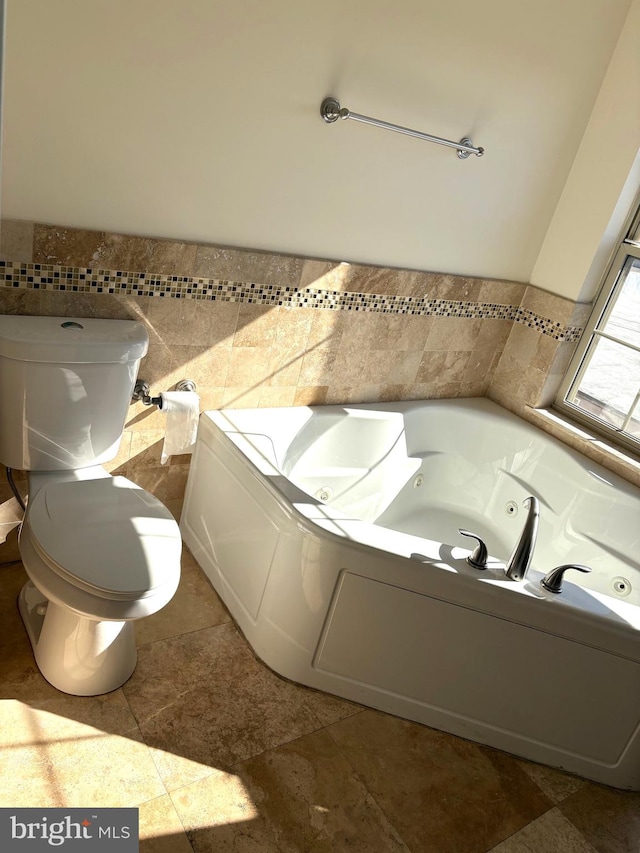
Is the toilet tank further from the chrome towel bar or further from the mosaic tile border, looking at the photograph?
the chrome towel bar

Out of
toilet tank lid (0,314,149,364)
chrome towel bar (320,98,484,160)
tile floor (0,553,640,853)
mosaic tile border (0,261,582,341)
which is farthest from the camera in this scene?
chrome towel bar (320,98,484,160)

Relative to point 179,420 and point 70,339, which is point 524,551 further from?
point 70,339

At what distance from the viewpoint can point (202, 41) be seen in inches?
75.0

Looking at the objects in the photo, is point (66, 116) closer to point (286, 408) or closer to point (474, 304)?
point (286, 408)

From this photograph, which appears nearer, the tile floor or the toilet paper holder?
the tile floor

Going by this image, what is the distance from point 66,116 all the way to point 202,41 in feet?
1.46

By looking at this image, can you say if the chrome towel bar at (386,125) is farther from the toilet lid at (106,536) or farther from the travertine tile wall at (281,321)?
the toilet lid at (106,536)

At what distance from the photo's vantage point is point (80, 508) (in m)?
1.82

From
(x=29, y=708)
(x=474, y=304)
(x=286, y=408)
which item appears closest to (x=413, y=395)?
(x=474, y=304)

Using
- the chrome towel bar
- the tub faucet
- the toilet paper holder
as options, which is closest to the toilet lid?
the toilet paper holder

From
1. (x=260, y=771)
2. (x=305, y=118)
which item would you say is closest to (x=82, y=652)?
(x=260, y=771)

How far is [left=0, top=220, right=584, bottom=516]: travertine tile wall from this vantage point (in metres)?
2.00

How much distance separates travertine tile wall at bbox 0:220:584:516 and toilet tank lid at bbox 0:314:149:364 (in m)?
0.09

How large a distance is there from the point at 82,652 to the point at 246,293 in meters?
1.24
